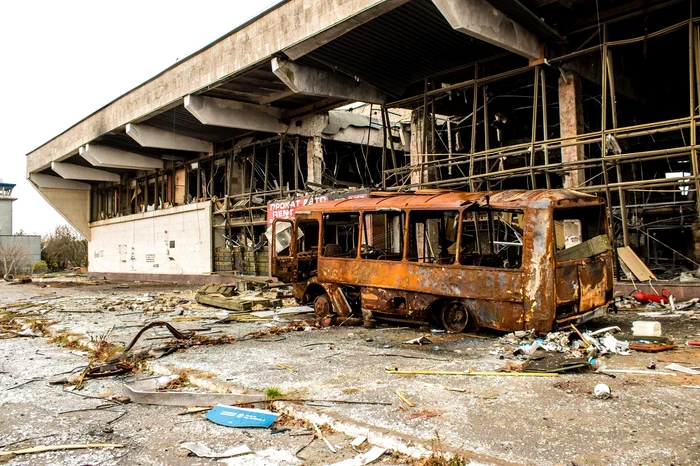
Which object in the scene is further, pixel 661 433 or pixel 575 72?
pixel 575 72

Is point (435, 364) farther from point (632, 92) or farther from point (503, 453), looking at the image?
point (632, 92)

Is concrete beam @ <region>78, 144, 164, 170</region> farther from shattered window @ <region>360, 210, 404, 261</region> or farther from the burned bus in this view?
shattered window @ <region>360, 210, 404, 261</region>

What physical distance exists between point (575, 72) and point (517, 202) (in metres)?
6.90

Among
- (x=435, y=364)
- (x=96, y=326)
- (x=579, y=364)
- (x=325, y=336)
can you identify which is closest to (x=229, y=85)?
(x=96, y=326)

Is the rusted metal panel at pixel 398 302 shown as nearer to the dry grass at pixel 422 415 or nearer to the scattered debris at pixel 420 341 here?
the scattered debris at pixel 420 341

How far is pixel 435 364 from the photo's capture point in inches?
253

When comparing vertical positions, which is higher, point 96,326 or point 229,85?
point 229,85

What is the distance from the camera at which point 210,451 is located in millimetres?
4070

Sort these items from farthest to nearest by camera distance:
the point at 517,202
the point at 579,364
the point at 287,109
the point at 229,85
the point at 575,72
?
the point at 287,109 → the point at 229,85 → the point at 575,72 → the point at 517,202 → the point at 579,364

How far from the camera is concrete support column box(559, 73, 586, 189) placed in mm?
12594

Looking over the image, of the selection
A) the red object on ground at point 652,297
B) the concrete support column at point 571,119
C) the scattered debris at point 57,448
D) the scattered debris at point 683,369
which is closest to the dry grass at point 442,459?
the scattered debris at point 57,448

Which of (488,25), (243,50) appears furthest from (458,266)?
(243,50)

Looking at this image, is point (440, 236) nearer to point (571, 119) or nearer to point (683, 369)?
point (683, 369)

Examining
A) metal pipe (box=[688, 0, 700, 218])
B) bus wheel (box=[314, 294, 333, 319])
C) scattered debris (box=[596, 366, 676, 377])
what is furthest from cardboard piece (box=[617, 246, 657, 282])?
bus wheel (box=[314, 294, 333, 319])
